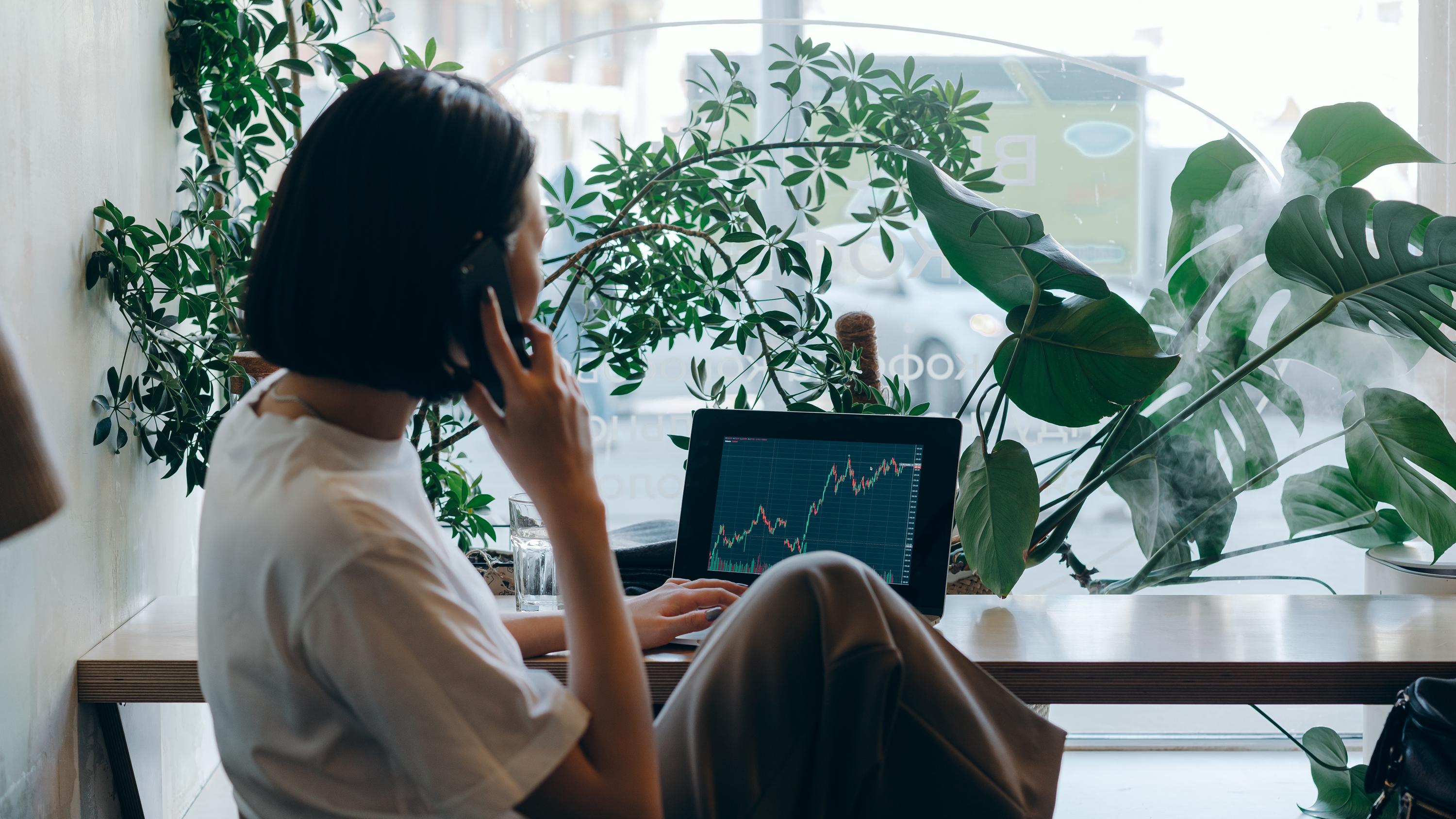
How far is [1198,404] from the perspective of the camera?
1.50 m

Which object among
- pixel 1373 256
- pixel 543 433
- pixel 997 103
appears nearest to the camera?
pixel 543 433

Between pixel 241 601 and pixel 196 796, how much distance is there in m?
1.42

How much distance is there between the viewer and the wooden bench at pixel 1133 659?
1190 millimetres

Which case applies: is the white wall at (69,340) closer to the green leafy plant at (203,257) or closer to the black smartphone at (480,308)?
the green leafy plant at (203,257)

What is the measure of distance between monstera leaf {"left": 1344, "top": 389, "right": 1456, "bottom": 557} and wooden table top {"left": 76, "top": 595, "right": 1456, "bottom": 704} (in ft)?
0.53

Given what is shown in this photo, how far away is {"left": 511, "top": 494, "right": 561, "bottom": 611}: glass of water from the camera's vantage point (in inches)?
52.4

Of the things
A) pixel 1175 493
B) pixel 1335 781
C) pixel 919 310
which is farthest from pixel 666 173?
pixel 1335 781

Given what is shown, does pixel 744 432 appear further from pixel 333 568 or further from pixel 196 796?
pixel 196 796

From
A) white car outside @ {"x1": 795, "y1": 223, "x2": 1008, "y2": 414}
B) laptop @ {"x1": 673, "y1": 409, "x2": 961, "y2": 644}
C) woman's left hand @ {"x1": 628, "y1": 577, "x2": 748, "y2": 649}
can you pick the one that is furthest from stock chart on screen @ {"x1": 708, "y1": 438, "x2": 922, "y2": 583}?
white car outside @ {"x1": 795, "y1": 223, "x2": 1008, "y2": 414}

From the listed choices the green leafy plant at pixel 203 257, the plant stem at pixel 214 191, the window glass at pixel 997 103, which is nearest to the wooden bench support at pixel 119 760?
the green leafy plant at pixel 203 257

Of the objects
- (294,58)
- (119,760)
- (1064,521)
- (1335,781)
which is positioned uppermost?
(294,58)

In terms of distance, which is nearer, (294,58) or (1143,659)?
(1143,659)

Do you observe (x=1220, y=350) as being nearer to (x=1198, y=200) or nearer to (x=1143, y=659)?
(x=1198, y=200)

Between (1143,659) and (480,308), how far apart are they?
0.89 metres
